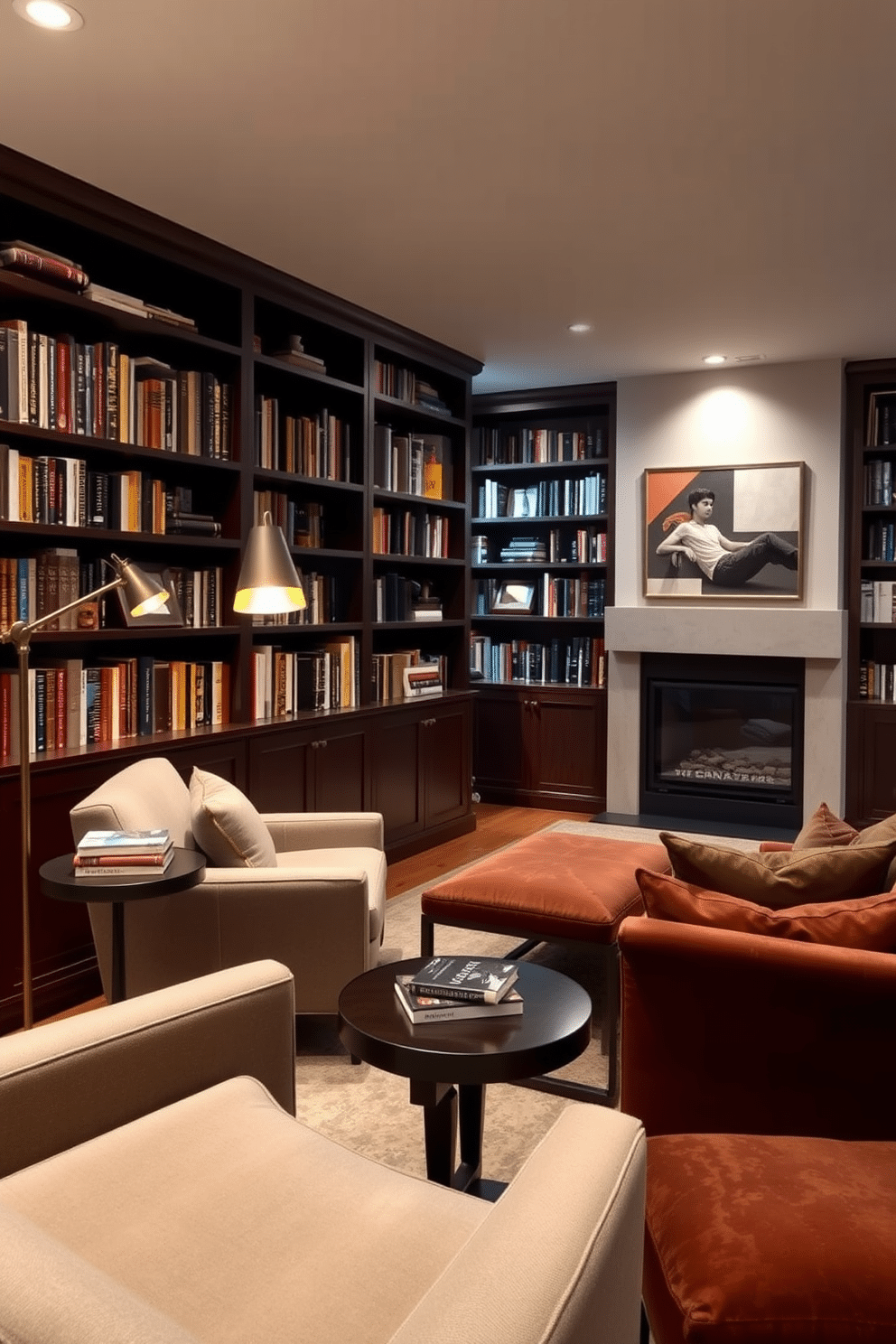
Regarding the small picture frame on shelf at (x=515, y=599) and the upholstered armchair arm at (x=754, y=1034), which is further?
the small picture frame on shelf at (x=515, y=599)

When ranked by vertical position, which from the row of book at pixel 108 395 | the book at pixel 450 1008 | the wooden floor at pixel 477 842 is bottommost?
the wooden floor at pixel 477 842

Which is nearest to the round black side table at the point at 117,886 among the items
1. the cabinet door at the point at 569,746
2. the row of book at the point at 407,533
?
the row of book at the point at 407,533

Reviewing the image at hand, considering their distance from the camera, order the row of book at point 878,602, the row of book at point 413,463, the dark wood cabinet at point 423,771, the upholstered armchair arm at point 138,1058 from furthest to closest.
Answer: the row of book at point 878,602 → the row of book at point 413,463 → the dark wood cabinet at point 423,771 → the upholstered armchair arm at point 138,1058

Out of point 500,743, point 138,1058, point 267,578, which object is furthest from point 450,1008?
point 500,743

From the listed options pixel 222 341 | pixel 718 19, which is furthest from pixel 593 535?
pixel 718 19

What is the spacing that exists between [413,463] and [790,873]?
12.5 ft

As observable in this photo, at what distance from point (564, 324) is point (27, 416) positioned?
2.72 metres

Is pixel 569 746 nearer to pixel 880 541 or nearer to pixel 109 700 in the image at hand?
pixel 880 541

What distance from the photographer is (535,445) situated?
22.2 ft

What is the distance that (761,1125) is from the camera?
195cm

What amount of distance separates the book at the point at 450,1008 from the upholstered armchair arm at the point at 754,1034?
24cm

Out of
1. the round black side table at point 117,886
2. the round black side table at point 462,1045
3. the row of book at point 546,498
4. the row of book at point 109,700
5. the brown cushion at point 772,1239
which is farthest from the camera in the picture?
the row of book at point 546,498

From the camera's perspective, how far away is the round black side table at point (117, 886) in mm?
2613

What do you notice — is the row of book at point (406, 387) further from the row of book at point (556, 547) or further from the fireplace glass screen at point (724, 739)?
the fireplace glass screen at point (724, 739)
